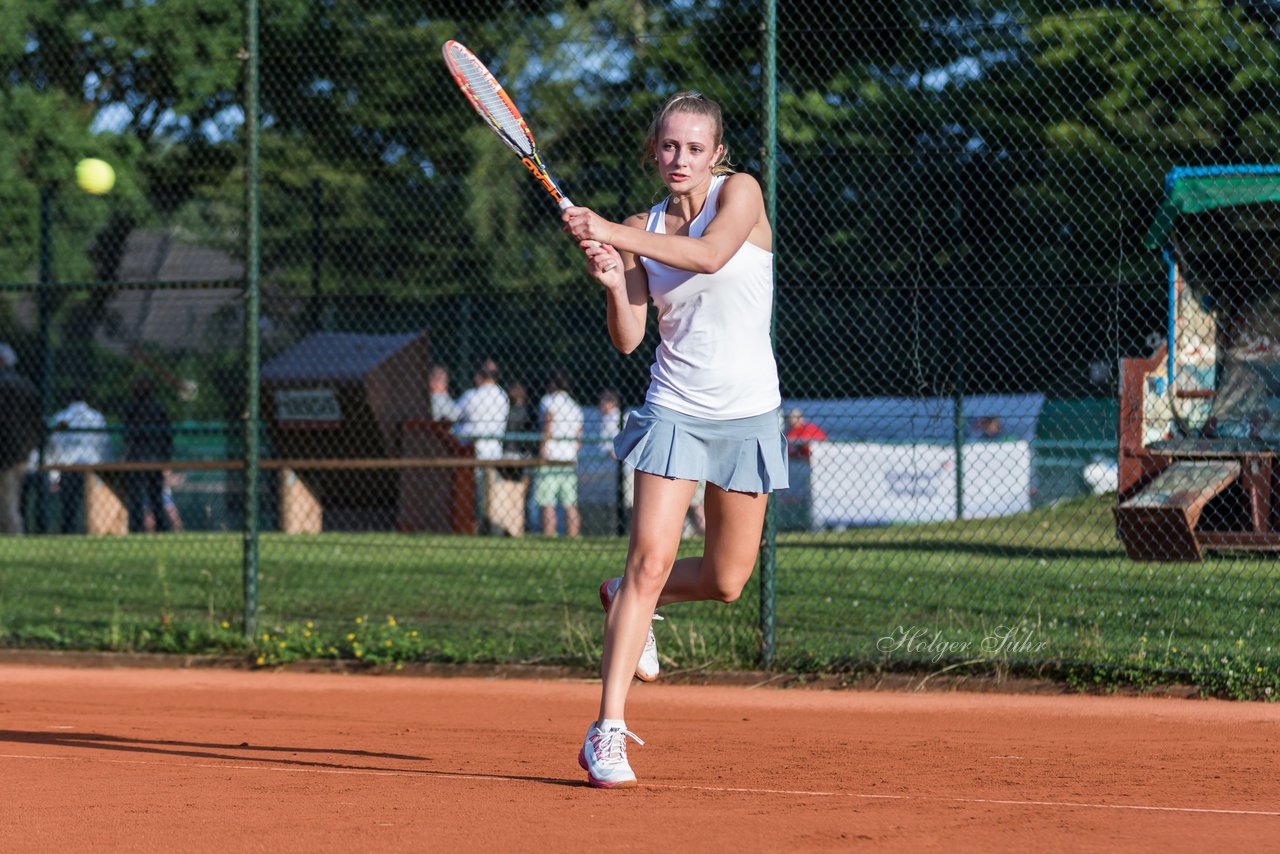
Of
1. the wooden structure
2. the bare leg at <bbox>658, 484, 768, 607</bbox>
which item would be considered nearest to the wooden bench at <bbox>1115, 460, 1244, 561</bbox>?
the wooden structure

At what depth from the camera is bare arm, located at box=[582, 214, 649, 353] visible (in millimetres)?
4352

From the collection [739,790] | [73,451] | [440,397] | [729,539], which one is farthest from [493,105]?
[73,451]

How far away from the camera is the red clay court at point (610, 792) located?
13.0ft

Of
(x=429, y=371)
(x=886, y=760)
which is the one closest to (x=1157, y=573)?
(x=886, y=760)

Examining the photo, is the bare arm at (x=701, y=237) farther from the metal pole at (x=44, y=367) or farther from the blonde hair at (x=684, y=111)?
the metal pole at (x=44, y=367)

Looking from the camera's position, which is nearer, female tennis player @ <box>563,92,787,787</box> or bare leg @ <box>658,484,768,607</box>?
female tennis player @ <box>563,92,787,787</box>

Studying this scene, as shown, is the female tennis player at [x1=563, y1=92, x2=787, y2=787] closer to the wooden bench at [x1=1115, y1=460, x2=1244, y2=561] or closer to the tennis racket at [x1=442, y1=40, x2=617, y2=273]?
the tennis racket at [x1=442, y1=40, x2=617, y2=273]

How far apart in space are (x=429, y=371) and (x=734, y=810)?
11.5 metres

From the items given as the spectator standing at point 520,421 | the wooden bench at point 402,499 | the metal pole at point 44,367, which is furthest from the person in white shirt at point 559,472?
the metal pole at point 44,367

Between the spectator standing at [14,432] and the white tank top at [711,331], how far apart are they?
11545mm

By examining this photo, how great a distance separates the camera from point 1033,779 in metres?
4.82

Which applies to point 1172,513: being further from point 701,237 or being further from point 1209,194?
point 701,237

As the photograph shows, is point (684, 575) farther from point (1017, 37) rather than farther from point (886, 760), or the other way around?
point (1017, 37)

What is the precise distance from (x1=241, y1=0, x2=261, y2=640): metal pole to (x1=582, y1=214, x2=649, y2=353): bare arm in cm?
377
